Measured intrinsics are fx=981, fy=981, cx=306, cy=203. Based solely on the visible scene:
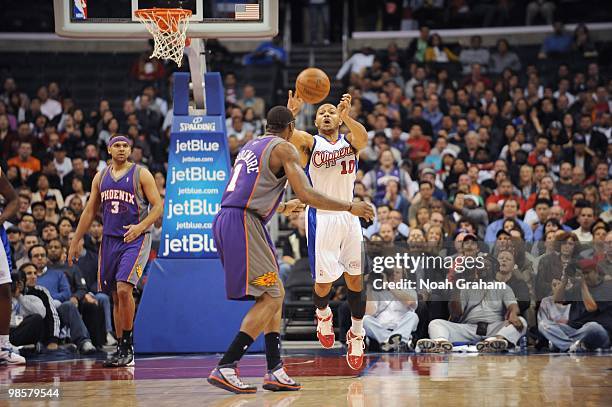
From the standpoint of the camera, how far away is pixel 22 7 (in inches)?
796

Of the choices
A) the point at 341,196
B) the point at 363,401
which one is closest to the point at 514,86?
the point at 341,196

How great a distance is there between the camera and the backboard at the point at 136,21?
31.3ft

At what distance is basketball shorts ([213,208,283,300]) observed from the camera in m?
6.70

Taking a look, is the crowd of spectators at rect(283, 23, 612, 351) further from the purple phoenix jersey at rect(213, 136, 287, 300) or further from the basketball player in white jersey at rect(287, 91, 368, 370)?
the purple phoenix jersey at rect(213, 136, 287, 300)

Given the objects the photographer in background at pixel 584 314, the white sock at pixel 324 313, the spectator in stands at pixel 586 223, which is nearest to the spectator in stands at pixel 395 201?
the spectator in stands at pixel 586 223

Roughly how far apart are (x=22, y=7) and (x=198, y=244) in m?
12.2

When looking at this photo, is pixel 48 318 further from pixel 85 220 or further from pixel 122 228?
pixel 122 228

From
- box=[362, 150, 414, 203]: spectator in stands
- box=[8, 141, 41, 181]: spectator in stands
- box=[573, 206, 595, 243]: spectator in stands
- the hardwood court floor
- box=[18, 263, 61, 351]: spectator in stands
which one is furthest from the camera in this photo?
box=[8, 141, 41, 181]: spectator in stands

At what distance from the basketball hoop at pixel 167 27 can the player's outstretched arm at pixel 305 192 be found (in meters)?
2.95

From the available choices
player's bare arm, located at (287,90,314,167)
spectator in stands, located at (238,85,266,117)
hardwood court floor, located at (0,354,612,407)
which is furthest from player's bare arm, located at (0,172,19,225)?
spectator in stands, located at (238,85,266,117)

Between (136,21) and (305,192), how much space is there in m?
3.86

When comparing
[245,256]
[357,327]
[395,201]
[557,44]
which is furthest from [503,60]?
[245,256]

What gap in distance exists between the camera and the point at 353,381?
292 inches

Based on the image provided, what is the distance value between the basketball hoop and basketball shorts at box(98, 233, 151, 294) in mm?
1877
